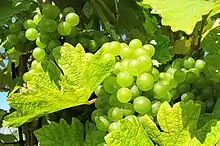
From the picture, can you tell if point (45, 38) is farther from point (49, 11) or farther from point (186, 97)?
point (186, 97)

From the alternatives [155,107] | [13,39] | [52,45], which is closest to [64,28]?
[52,45]

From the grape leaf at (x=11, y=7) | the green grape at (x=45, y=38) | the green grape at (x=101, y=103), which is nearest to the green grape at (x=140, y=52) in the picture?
the green grape at (x=101, y=103)

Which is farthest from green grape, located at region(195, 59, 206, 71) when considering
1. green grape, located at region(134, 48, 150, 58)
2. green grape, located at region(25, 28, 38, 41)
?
green grape, located at region(25, 28, 38, 41)

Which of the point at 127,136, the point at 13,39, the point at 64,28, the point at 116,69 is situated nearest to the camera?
Answer: the point at 127,136

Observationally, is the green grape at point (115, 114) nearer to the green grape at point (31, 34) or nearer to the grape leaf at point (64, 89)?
the grape leaf at point (64, 89)

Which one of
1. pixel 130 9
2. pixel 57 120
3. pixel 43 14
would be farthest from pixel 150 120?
pixel 130 9

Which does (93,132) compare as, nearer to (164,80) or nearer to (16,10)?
(164,80)
